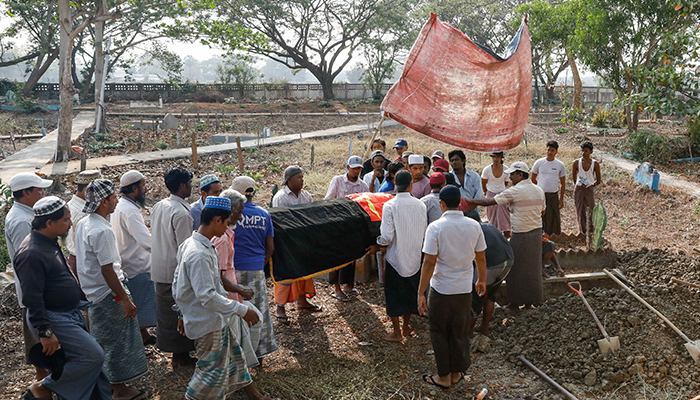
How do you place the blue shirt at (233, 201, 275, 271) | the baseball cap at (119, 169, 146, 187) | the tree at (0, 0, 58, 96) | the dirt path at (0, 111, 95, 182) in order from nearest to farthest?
the blue shirt at (233, 201, 275, 271)
the baseball cap at (119, 169, 146, 187)
the dirt path at (0, 111, 95, 182)
the tree at (0, 0, 58, 96)

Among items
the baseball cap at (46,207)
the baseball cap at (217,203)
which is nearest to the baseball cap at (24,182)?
the baseball cap at (46,207)

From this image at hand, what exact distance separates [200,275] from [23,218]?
64.3 inches

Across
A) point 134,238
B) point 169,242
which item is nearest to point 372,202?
point 169,242

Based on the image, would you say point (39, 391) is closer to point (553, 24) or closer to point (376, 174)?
point (376, 174)

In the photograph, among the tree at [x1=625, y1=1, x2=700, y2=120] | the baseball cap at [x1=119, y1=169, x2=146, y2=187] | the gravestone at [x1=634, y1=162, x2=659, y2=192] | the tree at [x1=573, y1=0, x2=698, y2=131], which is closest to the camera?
the baseball cap at [x1=119, y1=169, x2=146, y2=187]

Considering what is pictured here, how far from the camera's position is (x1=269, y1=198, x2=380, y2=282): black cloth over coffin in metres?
4.60

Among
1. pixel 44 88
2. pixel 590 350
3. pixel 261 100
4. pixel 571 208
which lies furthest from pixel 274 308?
pixel 44 88

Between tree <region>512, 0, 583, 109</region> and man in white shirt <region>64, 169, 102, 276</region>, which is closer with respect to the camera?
man in white shirt <region>64, 169, 102, 276</region>

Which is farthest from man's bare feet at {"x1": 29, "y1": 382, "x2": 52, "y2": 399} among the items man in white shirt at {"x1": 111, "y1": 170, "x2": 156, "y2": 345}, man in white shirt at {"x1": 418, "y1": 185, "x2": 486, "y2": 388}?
man in white shirt at {"x1": 418, "y1": 185, "x2": 486, "y2": 388}

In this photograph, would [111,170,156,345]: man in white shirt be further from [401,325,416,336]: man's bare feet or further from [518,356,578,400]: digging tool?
[518,356,578,400]: digging tool

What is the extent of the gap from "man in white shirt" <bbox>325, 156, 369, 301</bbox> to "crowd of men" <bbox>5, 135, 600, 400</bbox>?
421 mm

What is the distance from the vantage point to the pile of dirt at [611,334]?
155 inches

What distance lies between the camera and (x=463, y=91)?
17.9 feet

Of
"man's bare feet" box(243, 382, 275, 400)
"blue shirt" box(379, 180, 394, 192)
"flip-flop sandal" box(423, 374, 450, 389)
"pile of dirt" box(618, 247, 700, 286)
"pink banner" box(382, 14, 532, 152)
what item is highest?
"pink banner" box(382, 14, 532, 152)
